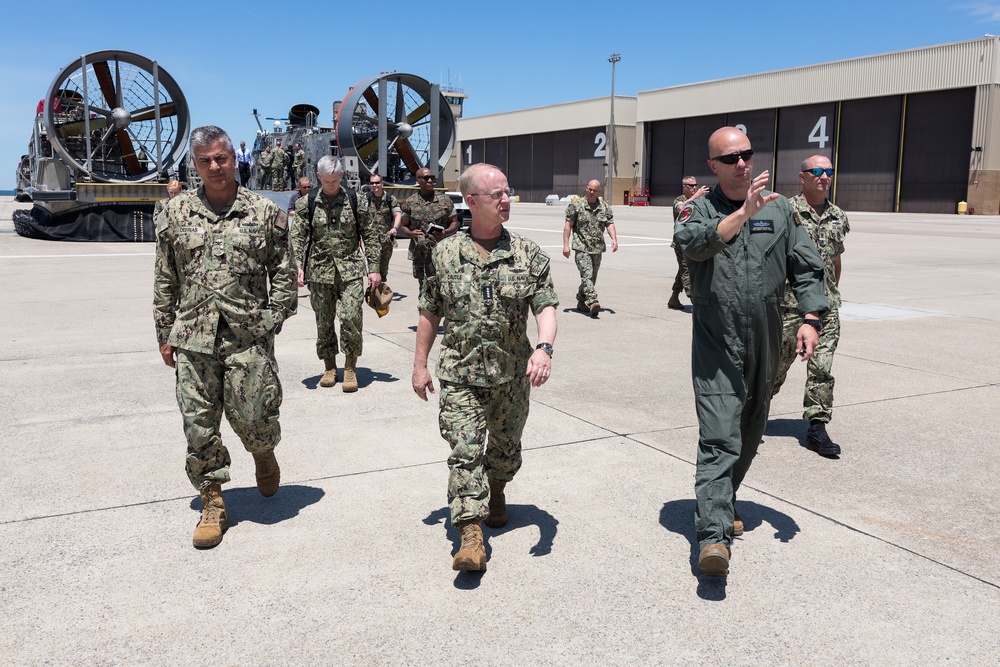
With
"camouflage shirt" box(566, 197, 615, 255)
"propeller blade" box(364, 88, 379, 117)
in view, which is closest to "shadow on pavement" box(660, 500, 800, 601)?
"camouflage shirt" box(566, 197, 615, 255)

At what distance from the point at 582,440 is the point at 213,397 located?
234cm

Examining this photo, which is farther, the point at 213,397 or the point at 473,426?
the point at 213,397

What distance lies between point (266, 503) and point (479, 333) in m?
1.59

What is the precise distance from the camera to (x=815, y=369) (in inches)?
212

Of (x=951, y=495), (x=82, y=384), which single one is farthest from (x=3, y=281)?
(x=951, y=495)

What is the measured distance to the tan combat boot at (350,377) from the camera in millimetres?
6680

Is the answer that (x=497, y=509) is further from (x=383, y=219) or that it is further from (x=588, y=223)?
(x=588, y=223)

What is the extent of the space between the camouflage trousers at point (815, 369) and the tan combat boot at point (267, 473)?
296 centimetres

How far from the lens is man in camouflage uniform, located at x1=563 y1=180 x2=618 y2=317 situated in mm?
10602

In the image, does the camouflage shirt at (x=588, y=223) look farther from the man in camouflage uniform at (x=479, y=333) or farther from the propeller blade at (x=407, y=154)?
the propeller blade at (x=407, y=154)

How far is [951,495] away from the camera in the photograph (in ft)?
14.4

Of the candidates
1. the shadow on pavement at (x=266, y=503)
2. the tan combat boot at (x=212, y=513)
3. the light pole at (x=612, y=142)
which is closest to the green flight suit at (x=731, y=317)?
the shadow on pavement at (x=266, y=503)

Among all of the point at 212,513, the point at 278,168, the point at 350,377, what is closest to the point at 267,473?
the point at 212,513

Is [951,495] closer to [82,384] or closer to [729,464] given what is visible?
[729,464]
